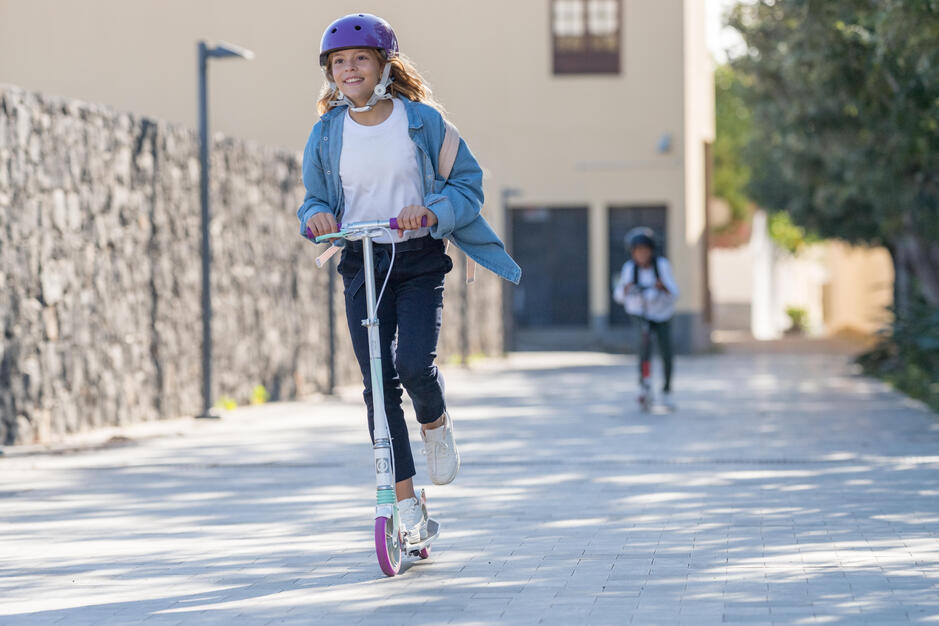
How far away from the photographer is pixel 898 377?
57.5ft

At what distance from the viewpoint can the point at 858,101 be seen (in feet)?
44.4

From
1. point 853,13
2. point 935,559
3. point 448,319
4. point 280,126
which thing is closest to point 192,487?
point 935,559

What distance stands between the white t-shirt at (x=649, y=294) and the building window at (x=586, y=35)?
16.5 meters

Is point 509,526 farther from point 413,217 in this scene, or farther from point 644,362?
point 644,362

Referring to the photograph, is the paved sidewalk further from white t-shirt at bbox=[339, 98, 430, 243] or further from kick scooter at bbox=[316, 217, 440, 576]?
white t-shirt at bbox=[339, 98, 430, 243]

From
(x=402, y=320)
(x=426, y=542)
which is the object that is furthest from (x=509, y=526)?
(x=402, y=320)

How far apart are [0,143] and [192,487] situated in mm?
2901

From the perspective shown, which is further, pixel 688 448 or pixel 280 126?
pixel 280 126

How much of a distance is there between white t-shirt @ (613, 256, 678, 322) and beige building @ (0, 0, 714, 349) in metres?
15.2

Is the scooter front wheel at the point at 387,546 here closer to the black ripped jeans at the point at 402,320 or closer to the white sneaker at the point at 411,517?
the white sneaker at the point at 411,517

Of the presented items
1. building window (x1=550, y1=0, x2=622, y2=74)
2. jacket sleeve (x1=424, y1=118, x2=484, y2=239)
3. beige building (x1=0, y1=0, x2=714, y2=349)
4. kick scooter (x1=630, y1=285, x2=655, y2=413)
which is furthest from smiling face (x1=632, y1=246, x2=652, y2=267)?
building window (x1=550, y1=0, x2=622, y2=74)

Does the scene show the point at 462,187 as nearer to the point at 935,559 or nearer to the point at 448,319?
the point at 935,559

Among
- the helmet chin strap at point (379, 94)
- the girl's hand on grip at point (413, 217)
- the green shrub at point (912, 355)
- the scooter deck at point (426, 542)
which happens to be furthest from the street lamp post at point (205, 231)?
the girl's hand on grip at point (413, 217)

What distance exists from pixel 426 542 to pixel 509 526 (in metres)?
1.00
